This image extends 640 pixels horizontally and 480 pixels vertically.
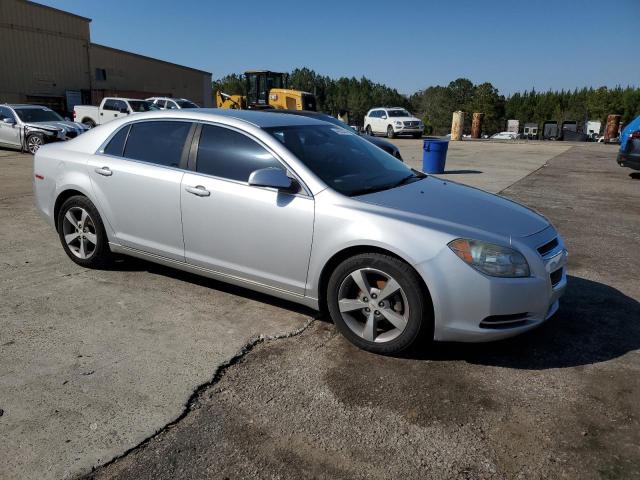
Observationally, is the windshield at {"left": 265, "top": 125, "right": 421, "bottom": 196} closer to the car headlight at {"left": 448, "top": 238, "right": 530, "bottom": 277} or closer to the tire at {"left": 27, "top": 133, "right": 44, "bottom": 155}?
the car headlight at {"left": 448, "top": 238, "right": 530, "bottom": 277}

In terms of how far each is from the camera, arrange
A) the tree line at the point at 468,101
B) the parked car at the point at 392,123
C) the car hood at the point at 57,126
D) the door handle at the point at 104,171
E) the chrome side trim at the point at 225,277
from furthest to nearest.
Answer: the tree line at the point at 468,101 → the parked car at the point at 392,123 → the car hood at the point at 57,126 → the door handle at the point at 104,171 → the chrome side trim at the point at 225,277

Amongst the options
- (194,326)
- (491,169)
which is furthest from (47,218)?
(491,169)

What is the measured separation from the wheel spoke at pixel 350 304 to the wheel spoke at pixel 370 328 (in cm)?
9

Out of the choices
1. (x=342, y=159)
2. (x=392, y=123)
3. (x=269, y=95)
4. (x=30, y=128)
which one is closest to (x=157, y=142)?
(x=342, y=159)

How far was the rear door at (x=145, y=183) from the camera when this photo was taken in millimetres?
4023

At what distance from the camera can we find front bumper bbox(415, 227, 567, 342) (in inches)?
116

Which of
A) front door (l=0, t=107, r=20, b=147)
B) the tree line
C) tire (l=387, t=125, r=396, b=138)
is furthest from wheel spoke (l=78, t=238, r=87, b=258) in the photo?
the tree line

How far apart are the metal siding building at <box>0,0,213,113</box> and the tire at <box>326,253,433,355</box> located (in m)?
34.4

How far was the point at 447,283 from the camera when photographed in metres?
2.97

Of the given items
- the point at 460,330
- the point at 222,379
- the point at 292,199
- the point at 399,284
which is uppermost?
the point at 292,199

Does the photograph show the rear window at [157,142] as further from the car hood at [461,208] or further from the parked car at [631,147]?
the parked car at [631,147]

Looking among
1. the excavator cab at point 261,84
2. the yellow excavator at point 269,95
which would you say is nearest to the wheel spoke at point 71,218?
the yellow excavator at point 269,95

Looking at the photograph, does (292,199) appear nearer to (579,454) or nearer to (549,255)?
(549,255)

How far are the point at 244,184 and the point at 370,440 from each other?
6.64 ft
